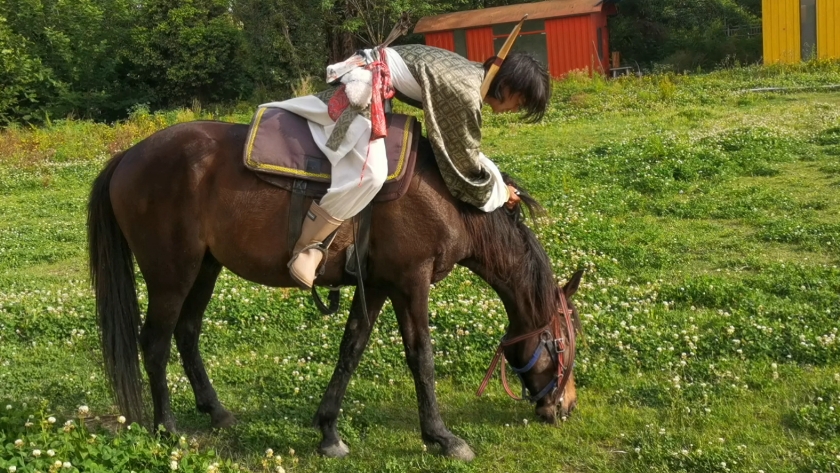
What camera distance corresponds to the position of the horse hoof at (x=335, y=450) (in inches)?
198

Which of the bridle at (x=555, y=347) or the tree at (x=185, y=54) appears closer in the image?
the bridle at (x=555, y=347)

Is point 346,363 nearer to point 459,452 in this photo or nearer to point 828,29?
point 459,452

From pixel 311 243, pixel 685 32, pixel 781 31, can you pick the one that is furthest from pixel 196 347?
pixel 685 32

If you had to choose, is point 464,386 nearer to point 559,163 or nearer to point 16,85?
point 559,163

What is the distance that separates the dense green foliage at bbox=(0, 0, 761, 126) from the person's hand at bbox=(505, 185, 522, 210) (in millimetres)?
26020

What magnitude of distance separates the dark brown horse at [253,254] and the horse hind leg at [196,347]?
0.20 m

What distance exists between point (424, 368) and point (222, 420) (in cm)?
155

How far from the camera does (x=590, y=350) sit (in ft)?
20.1

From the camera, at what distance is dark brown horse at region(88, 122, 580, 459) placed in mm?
4793

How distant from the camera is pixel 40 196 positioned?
1488 centimetres

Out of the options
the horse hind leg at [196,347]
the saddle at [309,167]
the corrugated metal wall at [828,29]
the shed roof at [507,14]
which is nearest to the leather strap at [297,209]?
the saddle at [309,167]

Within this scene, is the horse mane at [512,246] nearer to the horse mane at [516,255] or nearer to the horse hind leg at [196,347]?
the horse mane at [516,255]

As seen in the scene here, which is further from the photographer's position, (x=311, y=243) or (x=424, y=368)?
(x=424, y=368)

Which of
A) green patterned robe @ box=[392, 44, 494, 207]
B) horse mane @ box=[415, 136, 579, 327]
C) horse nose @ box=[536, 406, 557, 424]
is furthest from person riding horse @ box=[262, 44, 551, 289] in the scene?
horse nose @ box=[536, 406, 557, 424]
